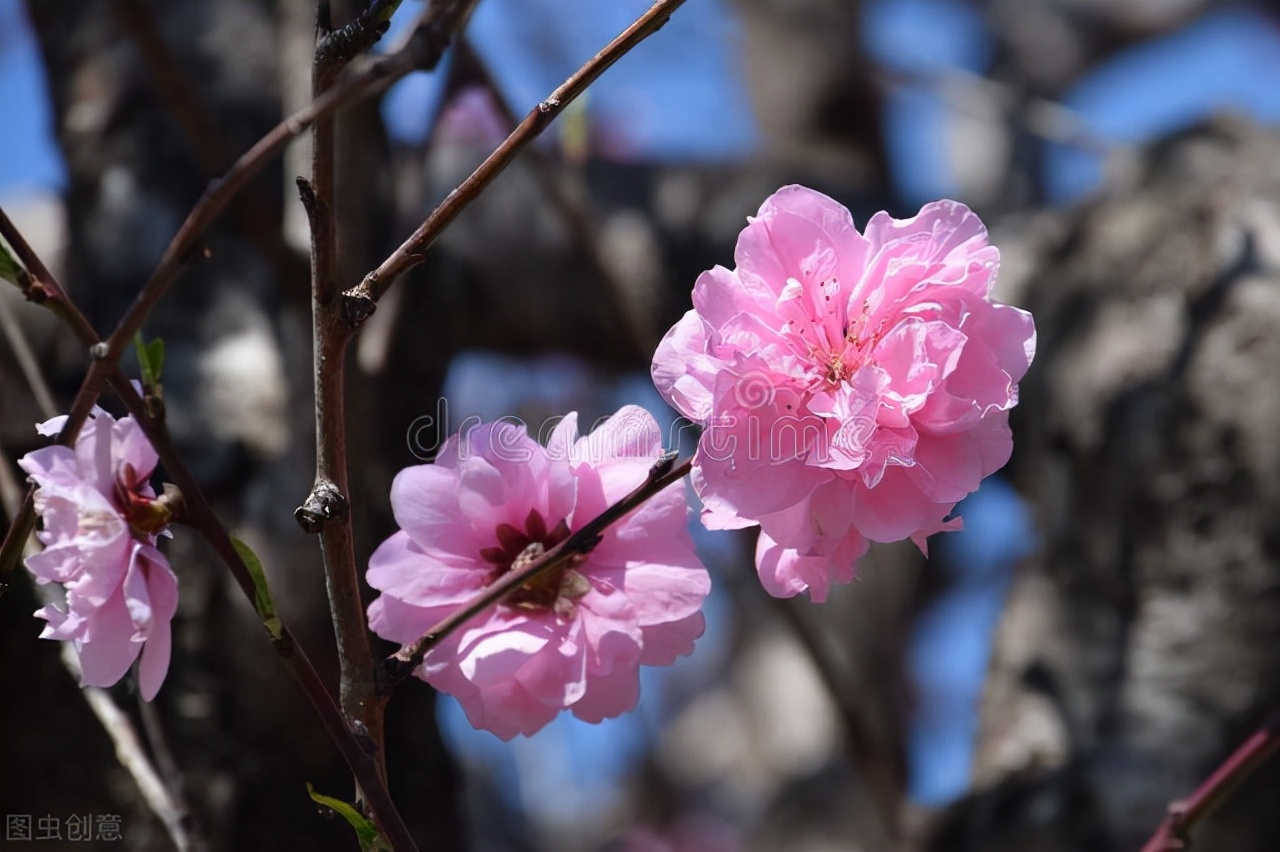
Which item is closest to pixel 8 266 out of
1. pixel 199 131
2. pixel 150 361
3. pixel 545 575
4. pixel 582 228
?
pixel 150 361

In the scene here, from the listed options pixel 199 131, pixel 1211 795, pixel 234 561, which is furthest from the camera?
pixel 199 131

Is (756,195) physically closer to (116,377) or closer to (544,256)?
(544,256)

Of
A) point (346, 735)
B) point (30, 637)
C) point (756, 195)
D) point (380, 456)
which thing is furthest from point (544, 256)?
point (346, 735)

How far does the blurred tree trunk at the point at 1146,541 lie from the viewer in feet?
3.80

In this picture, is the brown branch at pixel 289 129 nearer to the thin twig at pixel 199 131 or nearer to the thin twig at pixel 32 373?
the thin twig at pixel 32 373

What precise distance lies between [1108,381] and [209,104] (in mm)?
1111

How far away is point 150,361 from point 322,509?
110 mm

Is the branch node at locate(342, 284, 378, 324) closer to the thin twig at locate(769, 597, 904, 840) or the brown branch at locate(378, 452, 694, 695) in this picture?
the brown branch at locate(378, 452, 694, 695)

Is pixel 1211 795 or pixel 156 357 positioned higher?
pixel 156 357

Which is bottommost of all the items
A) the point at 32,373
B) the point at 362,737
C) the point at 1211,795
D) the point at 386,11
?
the point at 1211,795

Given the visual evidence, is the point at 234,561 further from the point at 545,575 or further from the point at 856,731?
the point at 856,731

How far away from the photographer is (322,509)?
44 cm

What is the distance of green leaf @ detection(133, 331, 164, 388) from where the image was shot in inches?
18.5

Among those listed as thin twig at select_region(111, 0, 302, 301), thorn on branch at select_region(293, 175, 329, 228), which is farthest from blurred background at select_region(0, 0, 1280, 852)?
thorn on branch at select_region(293, 175, 329, 228)
